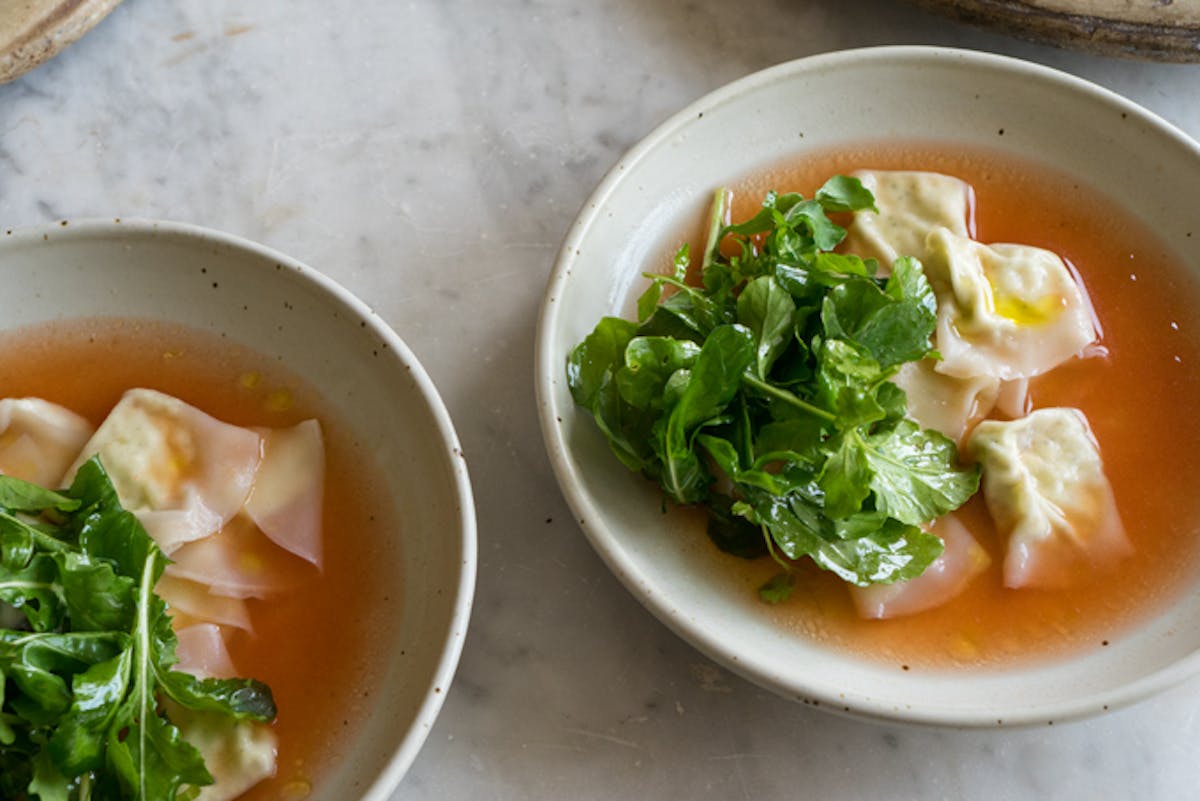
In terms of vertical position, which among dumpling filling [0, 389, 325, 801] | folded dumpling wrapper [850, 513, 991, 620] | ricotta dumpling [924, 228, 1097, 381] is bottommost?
folded dumpling wrapper [850, 513, 991, 620]

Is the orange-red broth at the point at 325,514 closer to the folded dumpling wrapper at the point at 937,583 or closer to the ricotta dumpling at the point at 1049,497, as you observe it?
the folded dumpling wrapper at the point at 937,583

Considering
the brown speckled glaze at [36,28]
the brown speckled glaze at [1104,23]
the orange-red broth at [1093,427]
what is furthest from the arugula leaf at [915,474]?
the brown speckled glaze at [36,28]

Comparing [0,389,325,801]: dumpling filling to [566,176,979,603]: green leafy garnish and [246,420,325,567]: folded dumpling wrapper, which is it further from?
[566,176,979,603]: green leafy garnish

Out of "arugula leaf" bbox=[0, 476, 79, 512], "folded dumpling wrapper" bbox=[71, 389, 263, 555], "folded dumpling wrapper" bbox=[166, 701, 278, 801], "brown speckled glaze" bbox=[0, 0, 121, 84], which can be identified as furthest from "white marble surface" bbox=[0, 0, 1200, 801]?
"arugula leaf" bbox=[0, 476, 79, 512]

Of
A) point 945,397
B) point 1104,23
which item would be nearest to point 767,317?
point 945,397

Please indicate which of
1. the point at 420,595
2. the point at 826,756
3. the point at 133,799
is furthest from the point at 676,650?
the point at 133,799
